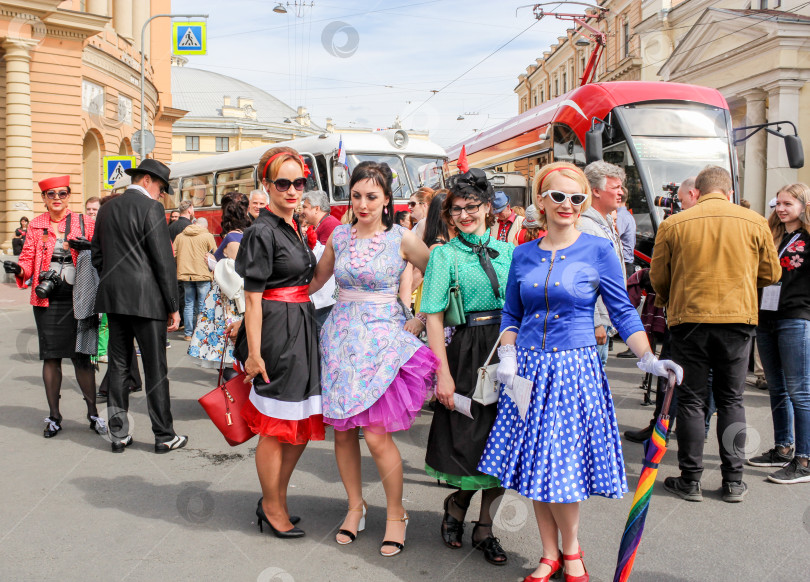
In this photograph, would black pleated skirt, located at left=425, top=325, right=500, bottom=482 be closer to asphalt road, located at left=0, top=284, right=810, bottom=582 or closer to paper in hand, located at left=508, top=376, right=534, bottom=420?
paper in hand, located at left=508, top=376, right=534, bottom=420

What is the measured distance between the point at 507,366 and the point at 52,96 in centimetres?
2390

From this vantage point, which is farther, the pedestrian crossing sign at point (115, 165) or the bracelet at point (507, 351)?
the pedestrian crossing sign at point (115, 165)

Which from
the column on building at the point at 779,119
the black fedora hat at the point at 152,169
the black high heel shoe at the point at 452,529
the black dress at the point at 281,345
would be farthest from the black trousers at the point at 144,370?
the column on building at the point at 779,119

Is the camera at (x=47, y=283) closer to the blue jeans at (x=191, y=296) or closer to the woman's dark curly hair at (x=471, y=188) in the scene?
the woman's dark curly hair at (x=471, y=188)

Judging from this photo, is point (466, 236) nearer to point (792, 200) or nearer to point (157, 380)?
point (792, 200)

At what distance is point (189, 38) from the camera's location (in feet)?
59.9

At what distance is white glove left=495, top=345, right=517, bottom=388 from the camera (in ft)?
10.7

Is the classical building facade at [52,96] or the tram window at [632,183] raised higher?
the classical building facade at [52,96]

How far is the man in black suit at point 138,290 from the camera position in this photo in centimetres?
548

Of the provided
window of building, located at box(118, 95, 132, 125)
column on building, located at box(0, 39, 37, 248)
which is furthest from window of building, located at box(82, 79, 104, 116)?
column on building, located at box(0, 39, 37, 248)

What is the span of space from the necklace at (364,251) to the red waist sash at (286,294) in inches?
14.3

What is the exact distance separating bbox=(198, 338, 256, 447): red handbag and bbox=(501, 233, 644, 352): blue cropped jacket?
157 cm

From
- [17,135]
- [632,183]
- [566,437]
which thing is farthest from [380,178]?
[17,135]

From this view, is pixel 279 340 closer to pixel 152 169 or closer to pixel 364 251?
pixel 364 251
